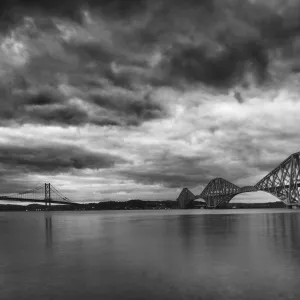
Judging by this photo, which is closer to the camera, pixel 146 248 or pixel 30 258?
pixel 30 258

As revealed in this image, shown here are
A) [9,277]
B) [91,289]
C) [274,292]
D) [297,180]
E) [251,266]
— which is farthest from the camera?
[297,180]

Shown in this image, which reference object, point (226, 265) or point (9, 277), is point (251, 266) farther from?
point (9, 277)

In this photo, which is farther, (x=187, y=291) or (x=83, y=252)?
(x=83, y=252)

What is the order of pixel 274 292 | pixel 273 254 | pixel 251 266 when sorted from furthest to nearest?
1. pixel 273 254
2. pixel 251 266
3. pixel 274 292

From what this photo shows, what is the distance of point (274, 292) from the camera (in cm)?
1142

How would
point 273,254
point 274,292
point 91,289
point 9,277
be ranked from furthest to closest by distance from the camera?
point 273,254, point 9,277, point 91,289, point 274,292

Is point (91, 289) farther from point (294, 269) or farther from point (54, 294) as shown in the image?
point (294, 269)

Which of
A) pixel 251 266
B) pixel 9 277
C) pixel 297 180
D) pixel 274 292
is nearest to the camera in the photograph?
pixel 274 292

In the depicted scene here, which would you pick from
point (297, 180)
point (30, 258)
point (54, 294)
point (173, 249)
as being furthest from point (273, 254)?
point (297, 180)

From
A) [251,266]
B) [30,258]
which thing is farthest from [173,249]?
[30,258]

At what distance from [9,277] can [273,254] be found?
1399 cm

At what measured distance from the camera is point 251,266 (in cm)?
1609

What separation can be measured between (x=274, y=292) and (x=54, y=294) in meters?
7.51

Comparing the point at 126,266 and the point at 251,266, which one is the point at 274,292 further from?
the point at 126,266
